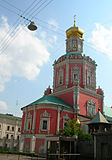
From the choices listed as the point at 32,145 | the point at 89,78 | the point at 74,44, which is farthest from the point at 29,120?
the point at 74,44

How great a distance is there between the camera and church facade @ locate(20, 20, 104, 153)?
2773 centimetres

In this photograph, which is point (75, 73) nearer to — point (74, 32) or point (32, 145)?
point (74, 32)

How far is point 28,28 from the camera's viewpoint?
11172mm

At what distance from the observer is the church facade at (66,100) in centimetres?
2773

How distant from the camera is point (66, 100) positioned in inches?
1300

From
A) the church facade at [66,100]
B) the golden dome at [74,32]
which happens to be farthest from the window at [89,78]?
the golden dome at [74,32]

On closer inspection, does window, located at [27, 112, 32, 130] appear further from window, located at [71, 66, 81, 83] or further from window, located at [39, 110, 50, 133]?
window, located at [71, 66, 81, 83]

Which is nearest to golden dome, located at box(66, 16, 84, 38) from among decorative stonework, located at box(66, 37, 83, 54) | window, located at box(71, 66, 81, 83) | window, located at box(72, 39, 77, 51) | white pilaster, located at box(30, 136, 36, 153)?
decorative stonework, located at box(66, 37, 83, 54)

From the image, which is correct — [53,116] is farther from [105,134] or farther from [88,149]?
[105,134]

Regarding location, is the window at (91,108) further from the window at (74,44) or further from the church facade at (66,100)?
the window at (74,44)

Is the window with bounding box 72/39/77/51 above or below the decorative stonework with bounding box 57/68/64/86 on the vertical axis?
above

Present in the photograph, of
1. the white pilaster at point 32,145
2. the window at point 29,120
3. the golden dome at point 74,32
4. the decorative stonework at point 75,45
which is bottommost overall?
the white pilaster at point 32,145

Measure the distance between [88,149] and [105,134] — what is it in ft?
9.95

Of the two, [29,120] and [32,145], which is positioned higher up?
[29,120]
